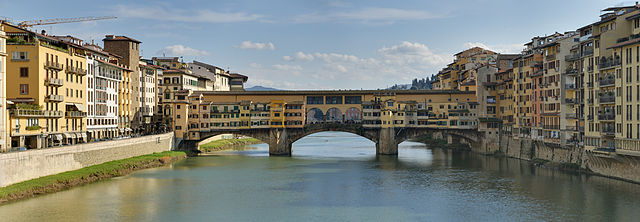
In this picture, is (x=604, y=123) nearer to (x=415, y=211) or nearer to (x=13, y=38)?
(x=415, y=211)

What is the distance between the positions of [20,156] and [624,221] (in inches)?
1619

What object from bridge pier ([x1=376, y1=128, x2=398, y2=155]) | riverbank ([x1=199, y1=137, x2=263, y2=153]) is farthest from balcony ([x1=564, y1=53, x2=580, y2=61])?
riverbank ([x1=199, y1=137, x2=263, y2=153])

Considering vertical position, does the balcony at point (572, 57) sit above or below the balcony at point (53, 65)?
above

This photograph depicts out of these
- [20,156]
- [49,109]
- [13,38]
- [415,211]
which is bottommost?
[415,211]

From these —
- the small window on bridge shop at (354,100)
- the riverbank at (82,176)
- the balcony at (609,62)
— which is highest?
the balcony at (609,62)

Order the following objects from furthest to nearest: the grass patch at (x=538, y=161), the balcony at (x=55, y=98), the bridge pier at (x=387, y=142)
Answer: the bridge pier at (x=387, y=142) → the grass patch at (x=538, y=161) → the balcony at (x=55, y=98)

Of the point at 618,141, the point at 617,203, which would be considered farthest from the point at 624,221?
the point at 618,141

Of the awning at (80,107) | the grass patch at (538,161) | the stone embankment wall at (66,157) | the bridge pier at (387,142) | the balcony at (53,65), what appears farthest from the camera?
the bridge pier at (387,142)

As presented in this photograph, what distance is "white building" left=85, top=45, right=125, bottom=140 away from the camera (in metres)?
65.6

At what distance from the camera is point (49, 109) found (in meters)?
55.4

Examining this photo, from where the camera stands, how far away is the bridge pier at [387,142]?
80.2 meters

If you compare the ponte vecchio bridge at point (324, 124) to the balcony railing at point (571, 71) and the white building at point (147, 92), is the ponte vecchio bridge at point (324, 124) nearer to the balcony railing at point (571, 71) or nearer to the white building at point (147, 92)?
the white building at point (147, 92)

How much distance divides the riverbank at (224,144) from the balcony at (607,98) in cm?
5386

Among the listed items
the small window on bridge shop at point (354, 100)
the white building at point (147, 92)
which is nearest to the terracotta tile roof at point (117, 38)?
the white building at point (147, 92)
